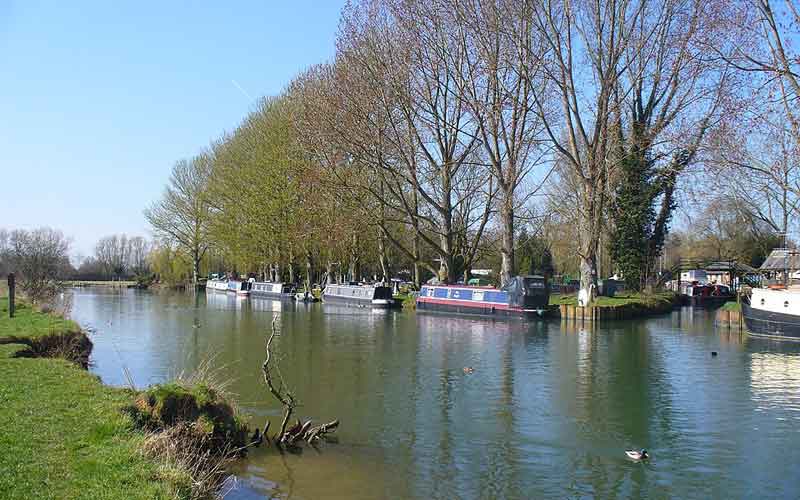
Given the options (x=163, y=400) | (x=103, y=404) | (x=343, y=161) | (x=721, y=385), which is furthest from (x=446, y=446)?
(x=343, y=161)

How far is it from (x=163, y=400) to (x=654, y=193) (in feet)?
107

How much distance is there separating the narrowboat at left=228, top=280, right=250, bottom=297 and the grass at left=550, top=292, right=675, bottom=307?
2786 cm

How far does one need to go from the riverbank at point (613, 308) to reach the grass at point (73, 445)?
23.9 m

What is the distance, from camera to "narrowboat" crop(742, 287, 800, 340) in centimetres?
2344

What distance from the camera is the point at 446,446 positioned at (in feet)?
33.2

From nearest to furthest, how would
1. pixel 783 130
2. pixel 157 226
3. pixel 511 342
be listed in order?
pixel 783 130, pixel 511 342, pixel 157 226

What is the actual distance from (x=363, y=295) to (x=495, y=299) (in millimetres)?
10691

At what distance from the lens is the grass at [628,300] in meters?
32.7

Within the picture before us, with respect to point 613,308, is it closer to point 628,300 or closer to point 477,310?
point 628,300

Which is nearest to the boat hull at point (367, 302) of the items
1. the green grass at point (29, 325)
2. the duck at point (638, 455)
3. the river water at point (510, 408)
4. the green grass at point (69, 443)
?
the river water at point (510, 408)

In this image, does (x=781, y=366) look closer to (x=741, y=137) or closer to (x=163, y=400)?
(x=741, y=137)

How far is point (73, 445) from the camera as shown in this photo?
22.9ft

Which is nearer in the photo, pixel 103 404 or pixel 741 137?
pixel 103 404

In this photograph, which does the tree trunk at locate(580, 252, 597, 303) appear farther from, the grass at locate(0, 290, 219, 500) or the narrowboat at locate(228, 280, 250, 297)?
the narrowboat at locate(228, 280, 250, 297)
